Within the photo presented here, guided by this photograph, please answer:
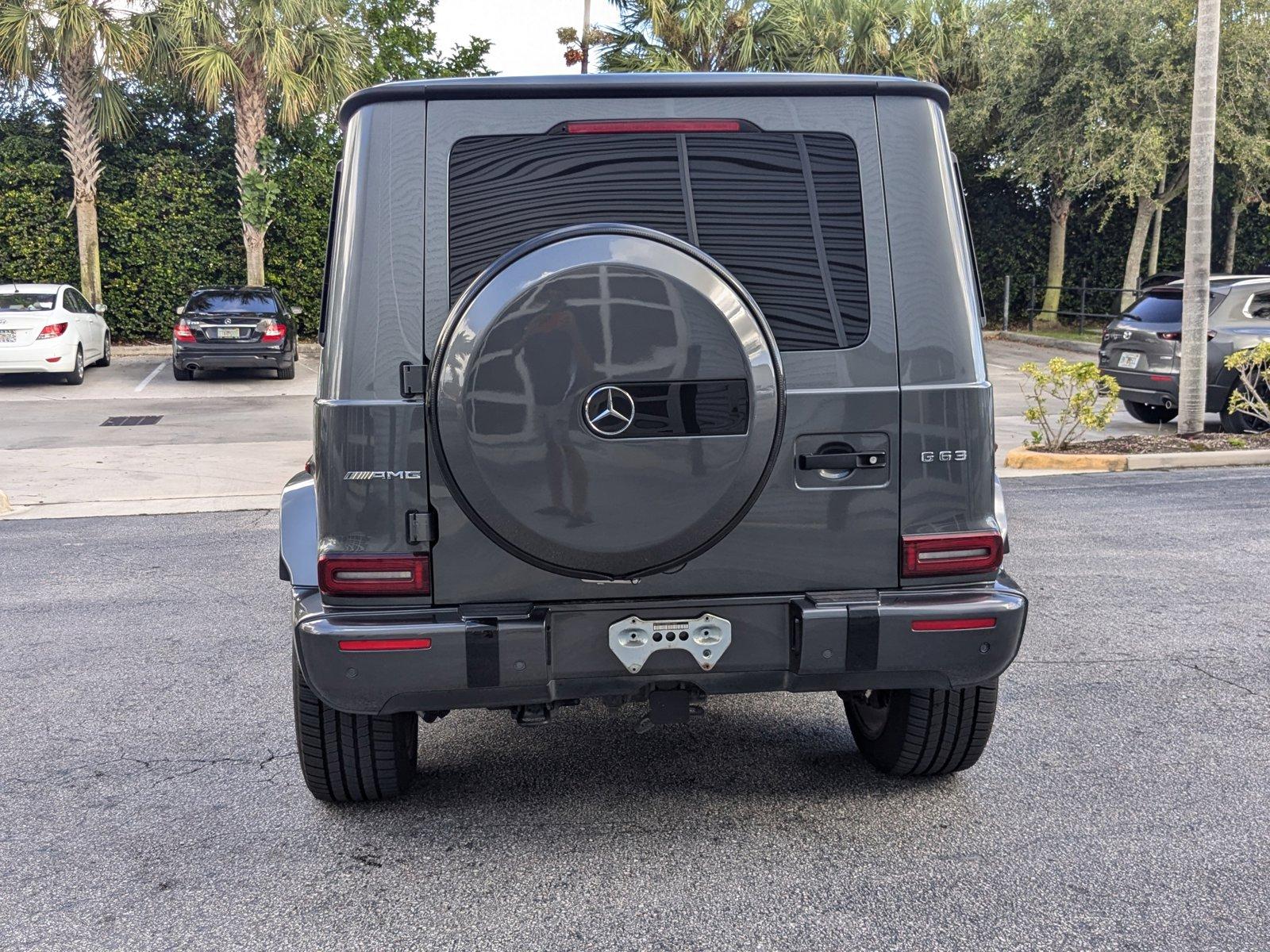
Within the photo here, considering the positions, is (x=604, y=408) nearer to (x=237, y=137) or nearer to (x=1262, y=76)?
(x=237, y=137)

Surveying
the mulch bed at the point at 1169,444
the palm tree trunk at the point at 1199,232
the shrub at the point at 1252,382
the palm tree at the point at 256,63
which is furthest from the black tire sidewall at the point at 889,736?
the palm tree at the point at 256,63

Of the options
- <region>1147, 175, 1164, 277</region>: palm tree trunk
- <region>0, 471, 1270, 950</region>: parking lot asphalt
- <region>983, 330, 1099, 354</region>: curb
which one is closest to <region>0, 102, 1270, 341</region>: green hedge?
<region>1147, 175, 1164, 277</region>: palm tree trunk

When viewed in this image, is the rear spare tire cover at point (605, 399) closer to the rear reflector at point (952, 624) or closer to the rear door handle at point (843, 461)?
the rear door handle at point (843, 461)

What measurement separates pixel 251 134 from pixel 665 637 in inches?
878

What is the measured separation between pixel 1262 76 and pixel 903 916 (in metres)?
23.8

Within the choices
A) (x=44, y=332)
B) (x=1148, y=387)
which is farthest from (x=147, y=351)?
(x=1148, y=387)

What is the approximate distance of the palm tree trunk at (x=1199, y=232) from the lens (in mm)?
12062

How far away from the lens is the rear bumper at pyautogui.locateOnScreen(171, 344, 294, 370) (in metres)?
19.0

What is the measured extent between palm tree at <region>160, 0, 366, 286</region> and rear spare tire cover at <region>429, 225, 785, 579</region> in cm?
2082

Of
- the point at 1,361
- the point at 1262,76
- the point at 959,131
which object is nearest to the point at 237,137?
the point at 1,361

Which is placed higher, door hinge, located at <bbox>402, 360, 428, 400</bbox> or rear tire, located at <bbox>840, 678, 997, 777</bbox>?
door hinge, located at <bbox>402, 360, 428, 400</bbox>

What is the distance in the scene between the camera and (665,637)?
3.32 metres

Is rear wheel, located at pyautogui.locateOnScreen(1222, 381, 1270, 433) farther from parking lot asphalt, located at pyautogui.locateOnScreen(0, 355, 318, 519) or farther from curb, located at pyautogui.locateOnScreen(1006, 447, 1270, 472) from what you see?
parking lot asphalt, located at pyautogui.locateOnScreen(0, 355, 318, 519)

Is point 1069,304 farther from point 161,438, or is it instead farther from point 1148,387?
point 161,438
